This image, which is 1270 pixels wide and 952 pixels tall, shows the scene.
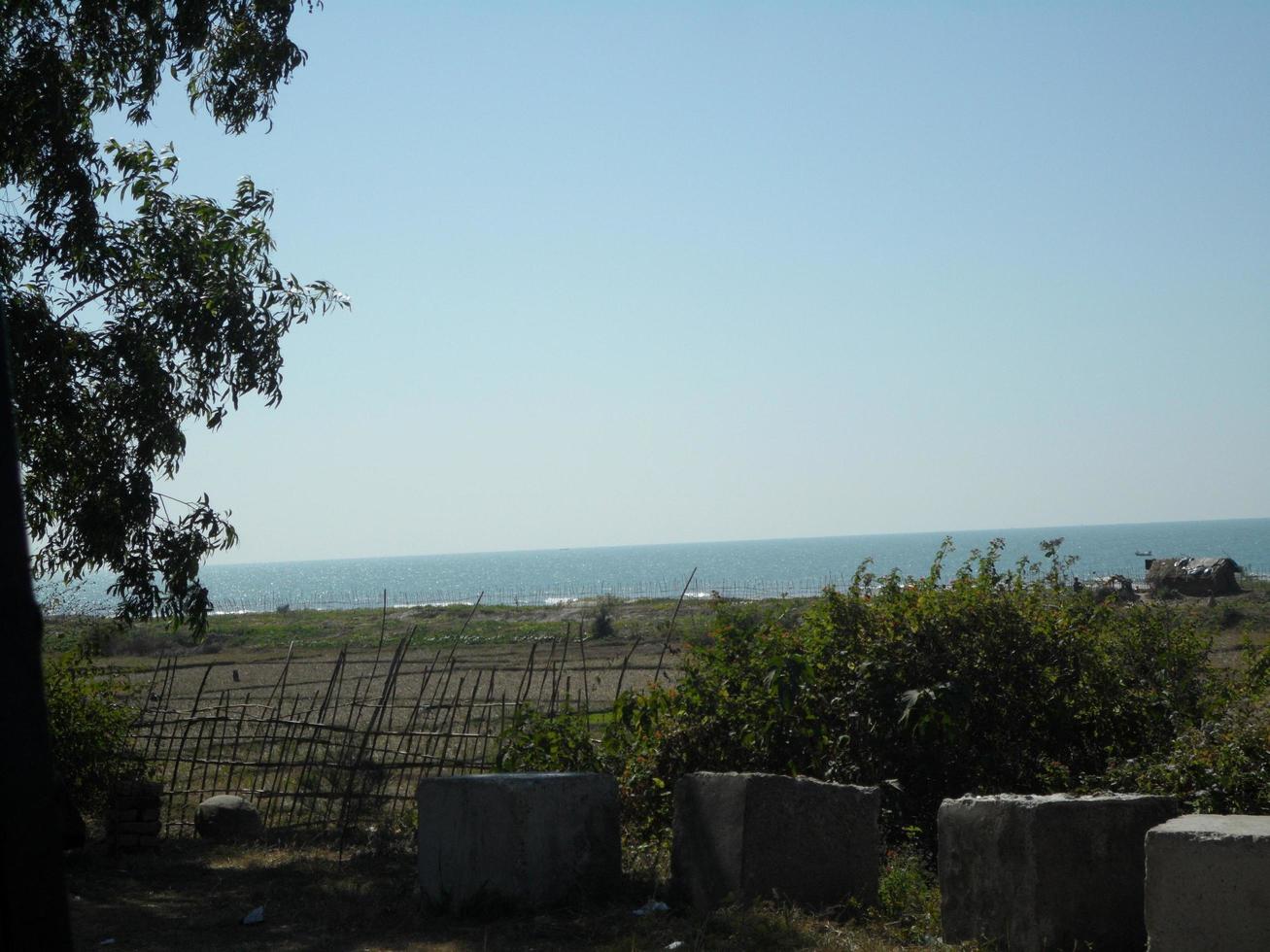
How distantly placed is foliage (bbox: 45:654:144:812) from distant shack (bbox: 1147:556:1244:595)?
139 feet

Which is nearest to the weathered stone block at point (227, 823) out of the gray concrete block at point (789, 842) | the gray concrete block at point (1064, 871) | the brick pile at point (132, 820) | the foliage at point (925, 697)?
the brick pile at point (132, 820)

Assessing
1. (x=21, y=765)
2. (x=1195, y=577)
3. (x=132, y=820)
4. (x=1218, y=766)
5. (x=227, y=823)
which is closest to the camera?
(x=21, y=765)

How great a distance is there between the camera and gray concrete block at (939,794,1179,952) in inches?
224

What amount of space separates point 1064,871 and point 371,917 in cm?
396

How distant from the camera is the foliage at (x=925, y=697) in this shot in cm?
793

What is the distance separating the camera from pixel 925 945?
19.8ft

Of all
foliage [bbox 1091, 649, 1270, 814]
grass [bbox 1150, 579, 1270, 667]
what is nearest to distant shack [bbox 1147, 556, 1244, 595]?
grass [bbox 1150, 579, 1270, 667]

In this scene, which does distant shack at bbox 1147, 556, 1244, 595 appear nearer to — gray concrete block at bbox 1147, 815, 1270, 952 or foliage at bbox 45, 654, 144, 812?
foliage at bbox 45, 654, 144, 812

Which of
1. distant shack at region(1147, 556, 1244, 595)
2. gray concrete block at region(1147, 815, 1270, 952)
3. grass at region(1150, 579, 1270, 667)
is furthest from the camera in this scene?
distant shack at region(1147, 556, 1244, 595)

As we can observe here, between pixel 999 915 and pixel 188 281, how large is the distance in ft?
24.7

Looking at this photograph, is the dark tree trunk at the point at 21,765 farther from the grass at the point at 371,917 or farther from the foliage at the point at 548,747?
the foliage at the point at 548,747

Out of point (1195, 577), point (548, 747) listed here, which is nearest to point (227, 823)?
point (548, 747)

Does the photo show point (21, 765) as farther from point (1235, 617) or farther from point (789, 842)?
point (1235, 617)

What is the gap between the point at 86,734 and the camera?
32.5ft
